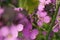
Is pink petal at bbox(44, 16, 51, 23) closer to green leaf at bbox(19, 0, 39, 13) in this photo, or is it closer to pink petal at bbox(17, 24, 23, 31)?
green leaf at bbox(19, 0, 39, 13)

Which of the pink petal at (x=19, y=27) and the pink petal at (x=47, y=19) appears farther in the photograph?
the pink petal at (x=47, y=19)

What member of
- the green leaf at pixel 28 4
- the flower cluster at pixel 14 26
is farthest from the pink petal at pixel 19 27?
the green leaf at pixel 28 4

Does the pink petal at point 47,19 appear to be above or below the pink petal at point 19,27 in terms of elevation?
below

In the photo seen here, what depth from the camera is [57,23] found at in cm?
81

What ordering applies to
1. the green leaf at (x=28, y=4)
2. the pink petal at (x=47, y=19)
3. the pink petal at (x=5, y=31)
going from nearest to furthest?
the pink petal at (x=5, y=31) → the green leaf at (x=28, y=4) → the pink petal at (x=47, y=19)

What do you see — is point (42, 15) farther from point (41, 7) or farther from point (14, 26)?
point (14, 26)

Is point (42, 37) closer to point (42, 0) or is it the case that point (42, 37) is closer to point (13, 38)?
point (42, 0)

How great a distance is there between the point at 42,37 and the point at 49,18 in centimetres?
9

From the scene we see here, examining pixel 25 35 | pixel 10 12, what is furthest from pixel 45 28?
pixel 10 12

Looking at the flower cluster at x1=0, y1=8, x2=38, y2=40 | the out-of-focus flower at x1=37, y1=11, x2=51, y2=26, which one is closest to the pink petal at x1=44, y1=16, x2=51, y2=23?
the out-of-focus flower at x1=37, y1=11, x2=51, y2=26

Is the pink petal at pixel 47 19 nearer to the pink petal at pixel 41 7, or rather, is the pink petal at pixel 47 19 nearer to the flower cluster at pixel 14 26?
the pink petal at pixel 41 7

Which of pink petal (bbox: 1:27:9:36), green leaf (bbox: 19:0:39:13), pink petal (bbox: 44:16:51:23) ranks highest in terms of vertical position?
green leaf (bbox: 19:0:39:13)

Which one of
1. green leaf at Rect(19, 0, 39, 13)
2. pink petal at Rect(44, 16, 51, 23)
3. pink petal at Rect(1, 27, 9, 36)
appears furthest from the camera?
pink petal at Rect(44, 16, 51, 23)

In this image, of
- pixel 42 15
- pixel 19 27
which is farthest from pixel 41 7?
pixel 19 27
